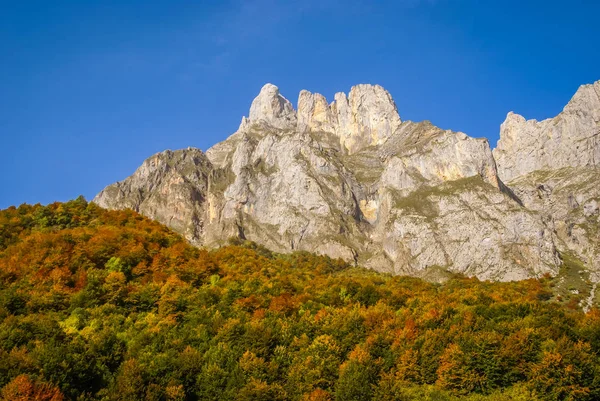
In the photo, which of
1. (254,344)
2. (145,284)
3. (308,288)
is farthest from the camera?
(308,288)

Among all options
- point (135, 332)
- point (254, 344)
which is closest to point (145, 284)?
point (135, 332)

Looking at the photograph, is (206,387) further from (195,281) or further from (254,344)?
(195,281)

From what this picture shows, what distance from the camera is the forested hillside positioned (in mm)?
45188

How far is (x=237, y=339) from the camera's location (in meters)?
54.2

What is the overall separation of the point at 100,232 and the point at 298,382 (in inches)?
1755

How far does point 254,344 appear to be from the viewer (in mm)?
53062

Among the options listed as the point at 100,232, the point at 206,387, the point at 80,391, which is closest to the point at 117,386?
the point at 80,391

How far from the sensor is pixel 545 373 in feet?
158

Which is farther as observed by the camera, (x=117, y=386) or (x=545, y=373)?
(x=545, y=373)

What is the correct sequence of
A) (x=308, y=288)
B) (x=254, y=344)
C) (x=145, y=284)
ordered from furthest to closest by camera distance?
(x=308, y=288), (x=145, y=284), (x=254, y=344)

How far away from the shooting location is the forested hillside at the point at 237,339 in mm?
45188

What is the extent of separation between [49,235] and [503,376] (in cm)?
5875

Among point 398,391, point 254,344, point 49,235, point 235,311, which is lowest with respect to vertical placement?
point 398,391

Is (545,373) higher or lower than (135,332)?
lower
